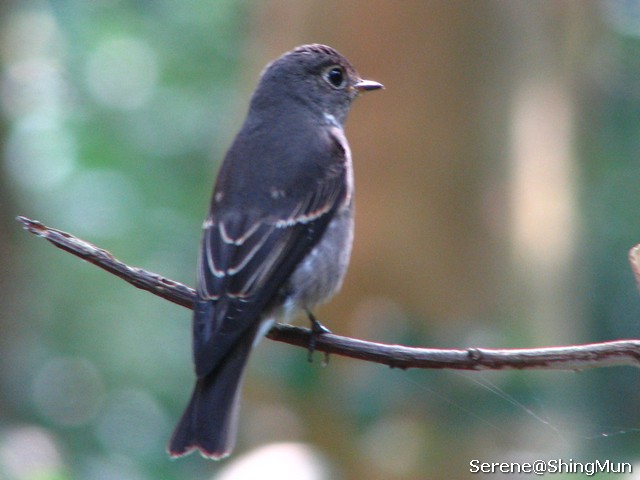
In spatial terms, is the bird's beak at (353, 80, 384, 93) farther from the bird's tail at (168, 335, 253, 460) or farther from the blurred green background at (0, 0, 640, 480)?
the bird's tail at (168, 335, 253, 460)

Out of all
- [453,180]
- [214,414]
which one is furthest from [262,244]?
[453,180]

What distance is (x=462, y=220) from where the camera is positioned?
5594mm

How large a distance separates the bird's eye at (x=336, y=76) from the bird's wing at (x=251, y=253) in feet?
1.97

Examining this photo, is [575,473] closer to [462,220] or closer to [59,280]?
[462,220]


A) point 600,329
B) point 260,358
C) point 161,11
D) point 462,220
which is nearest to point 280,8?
point 161,11

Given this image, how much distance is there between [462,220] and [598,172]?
40.3 inches

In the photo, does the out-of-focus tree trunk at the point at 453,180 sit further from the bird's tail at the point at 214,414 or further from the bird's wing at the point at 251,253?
the bird's tail at the point at 214,414

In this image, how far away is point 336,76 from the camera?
4.21 meters

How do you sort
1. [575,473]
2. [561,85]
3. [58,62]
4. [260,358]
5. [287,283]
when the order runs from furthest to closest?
[58,62]
[561,85]
[260,358]
[575,473]
[287,283]

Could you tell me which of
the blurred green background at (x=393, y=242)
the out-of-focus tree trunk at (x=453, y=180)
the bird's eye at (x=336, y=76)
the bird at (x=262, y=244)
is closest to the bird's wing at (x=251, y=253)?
the bird at (x=262, y=244)

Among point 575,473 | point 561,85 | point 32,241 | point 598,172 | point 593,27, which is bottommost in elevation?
Answer: point 575,473

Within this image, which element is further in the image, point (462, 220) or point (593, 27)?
point (593, 27)

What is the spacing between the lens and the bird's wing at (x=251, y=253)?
3.07 meters

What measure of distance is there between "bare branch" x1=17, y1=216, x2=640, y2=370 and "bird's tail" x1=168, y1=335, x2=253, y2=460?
239mm
